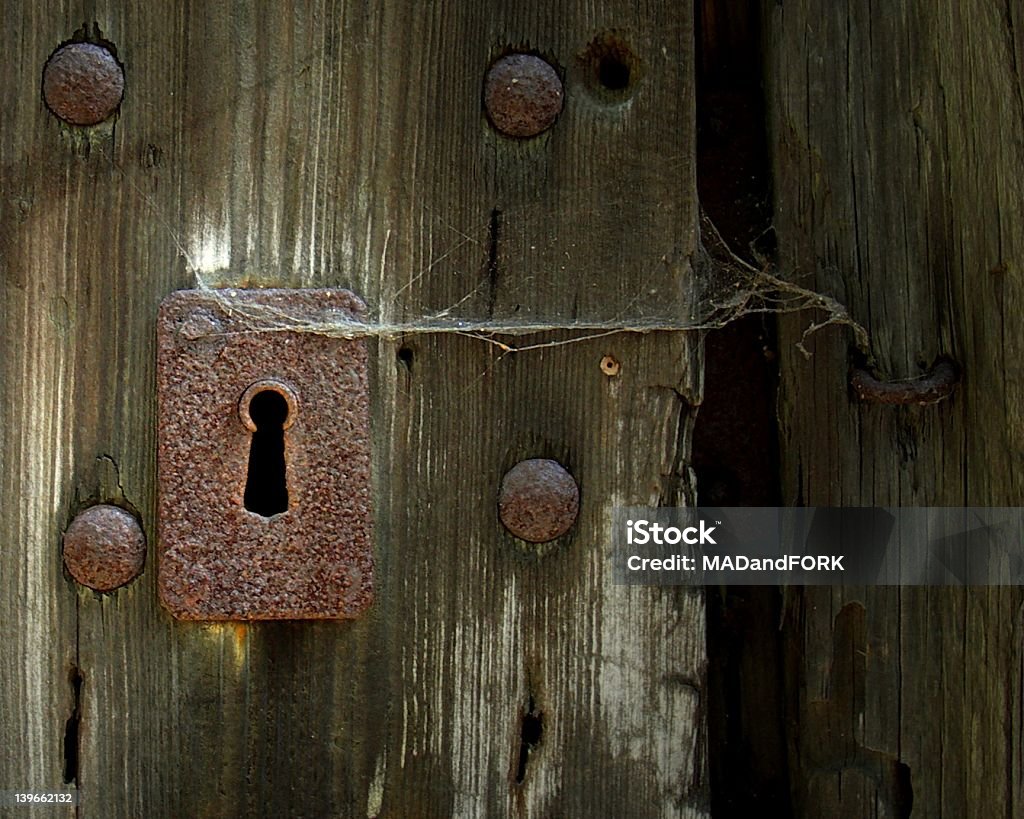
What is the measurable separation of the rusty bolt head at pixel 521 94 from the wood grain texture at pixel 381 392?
0.02 metres

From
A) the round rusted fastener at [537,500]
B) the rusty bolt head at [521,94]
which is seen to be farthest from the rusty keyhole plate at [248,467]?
the rusty bolt head at [521,94]

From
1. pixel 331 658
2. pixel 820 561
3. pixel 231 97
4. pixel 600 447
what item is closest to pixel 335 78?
pixel 231 97

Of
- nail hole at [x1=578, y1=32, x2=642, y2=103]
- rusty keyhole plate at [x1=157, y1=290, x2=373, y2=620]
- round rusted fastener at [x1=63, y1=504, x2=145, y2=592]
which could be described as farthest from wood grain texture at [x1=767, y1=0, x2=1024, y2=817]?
round rusted fastener at [x1=63, y1=504, x2=145, y2=592]

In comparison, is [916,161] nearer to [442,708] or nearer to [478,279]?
[478,279]

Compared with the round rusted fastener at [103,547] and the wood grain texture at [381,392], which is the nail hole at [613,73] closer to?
the wood grain texture at [381,392]

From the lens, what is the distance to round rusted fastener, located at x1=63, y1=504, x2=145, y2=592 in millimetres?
1153

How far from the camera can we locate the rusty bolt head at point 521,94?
1170mm

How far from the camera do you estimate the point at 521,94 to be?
1.17 meters

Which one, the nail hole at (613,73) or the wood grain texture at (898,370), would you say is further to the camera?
the nail hole at (613,73)

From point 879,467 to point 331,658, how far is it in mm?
510

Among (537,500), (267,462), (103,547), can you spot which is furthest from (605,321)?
(103,547)

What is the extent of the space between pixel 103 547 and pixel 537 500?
14.6 inches

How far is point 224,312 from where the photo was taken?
3.82 ft

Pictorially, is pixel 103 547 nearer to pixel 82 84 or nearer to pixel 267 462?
pixel 267 462
